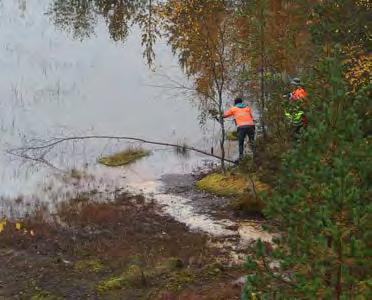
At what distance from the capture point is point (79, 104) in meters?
22.1

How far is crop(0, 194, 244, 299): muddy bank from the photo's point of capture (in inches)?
354

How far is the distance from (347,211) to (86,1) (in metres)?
26.3

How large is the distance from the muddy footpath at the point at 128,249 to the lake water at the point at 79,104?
198 cm

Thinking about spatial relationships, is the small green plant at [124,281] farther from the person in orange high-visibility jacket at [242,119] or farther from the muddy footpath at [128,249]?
the person in orange high-visibility jacket at [242,119]

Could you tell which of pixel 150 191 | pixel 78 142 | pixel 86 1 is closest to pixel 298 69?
pixel 150 191

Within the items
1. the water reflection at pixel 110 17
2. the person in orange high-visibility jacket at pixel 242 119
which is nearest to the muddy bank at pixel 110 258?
the person in orange high-visibility jacket at pixel 242 119

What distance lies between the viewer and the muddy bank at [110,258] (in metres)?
9.00

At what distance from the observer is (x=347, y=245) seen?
418cm

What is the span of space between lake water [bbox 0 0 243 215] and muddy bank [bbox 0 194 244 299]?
7.29ft

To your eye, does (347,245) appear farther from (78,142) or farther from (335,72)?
(78,142)

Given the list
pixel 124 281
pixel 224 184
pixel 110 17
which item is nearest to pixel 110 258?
pixel 124 281

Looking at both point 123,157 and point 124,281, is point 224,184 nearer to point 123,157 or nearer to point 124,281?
point 123,157

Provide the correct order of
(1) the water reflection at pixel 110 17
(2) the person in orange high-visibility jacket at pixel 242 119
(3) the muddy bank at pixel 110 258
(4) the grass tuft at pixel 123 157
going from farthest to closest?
(1) the water reflection at pixel 110 17, (4) the grass tuft at pixel 123 157, (2) the person in orange high-visibility jacket at pixel 242 119, (3) the muddy bank at pixel 110 258

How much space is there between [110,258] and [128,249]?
1.65ft
